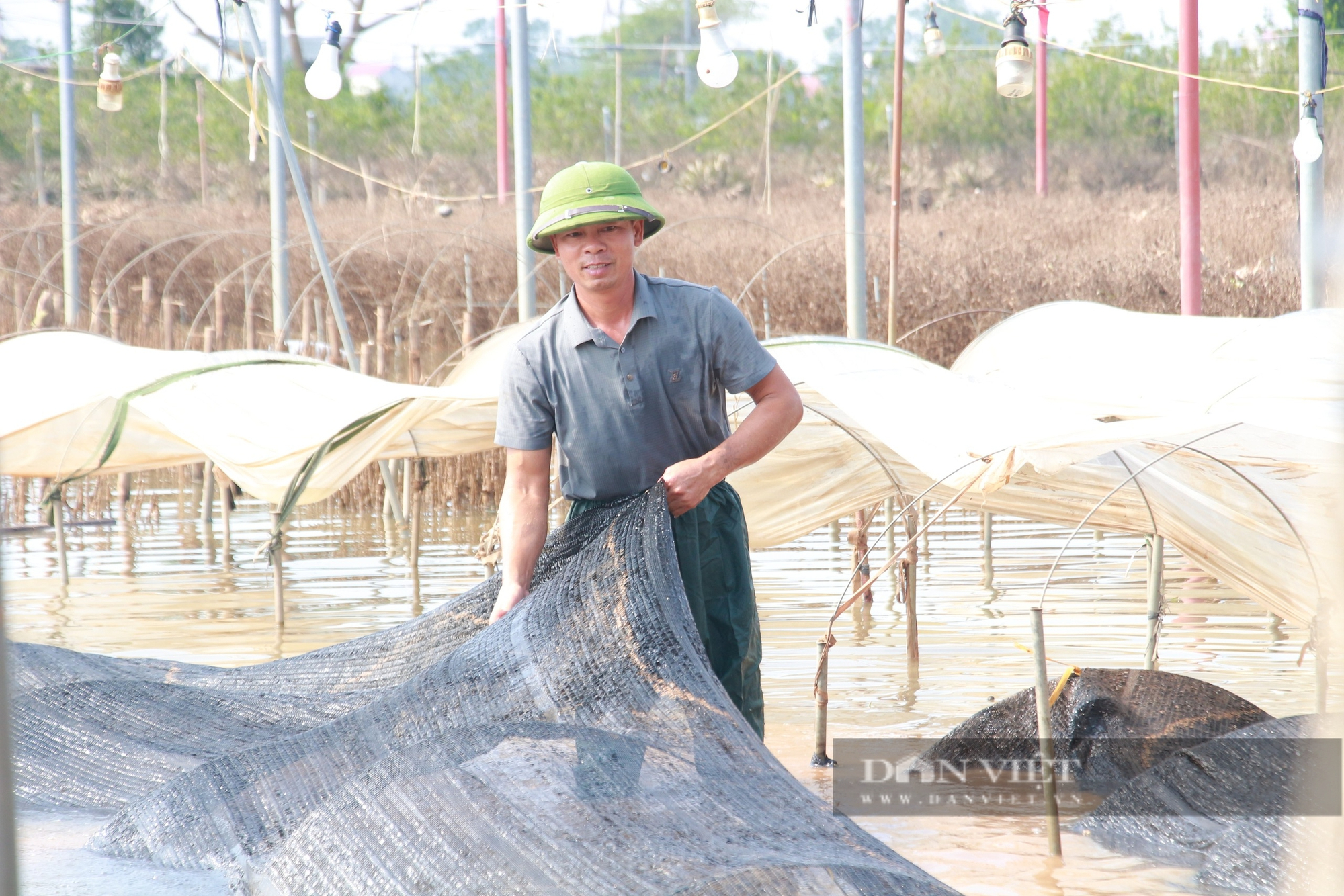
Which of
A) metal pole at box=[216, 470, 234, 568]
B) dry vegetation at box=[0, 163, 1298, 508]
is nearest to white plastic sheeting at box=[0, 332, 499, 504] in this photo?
metal pole at box=[216, 470, 234, 568]

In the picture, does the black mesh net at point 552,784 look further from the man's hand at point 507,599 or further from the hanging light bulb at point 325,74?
the hanging light bulb at point 325,74

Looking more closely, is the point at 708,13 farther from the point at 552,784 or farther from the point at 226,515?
the point at 552,784

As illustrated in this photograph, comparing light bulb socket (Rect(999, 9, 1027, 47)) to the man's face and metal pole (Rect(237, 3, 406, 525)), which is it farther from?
the man's face

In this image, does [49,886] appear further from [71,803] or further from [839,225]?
[839,225]

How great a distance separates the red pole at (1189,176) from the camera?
932 centimetres

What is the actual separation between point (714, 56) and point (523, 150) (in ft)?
11.2

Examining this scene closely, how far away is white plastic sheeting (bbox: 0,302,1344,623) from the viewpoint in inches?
160

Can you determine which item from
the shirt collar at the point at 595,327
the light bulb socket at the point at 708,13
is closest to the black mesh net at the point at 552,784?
the shirt collar at the point at 595,327

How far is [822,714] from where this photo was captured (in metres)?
4.46

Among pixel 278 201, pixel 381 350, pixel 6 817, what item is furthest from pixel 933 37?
pixel 6 817

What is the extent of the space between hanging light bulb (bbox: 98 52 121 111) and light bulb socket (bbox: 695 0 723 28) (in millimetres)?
4147

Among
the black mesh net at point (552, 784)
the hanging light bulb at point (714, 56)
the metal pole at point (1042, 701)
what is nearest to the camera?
the black mesh net at point (552, 784)

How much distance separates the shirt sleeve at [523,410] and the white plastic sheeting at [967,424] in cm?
133

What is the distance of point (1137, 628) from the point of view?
6.72 m
